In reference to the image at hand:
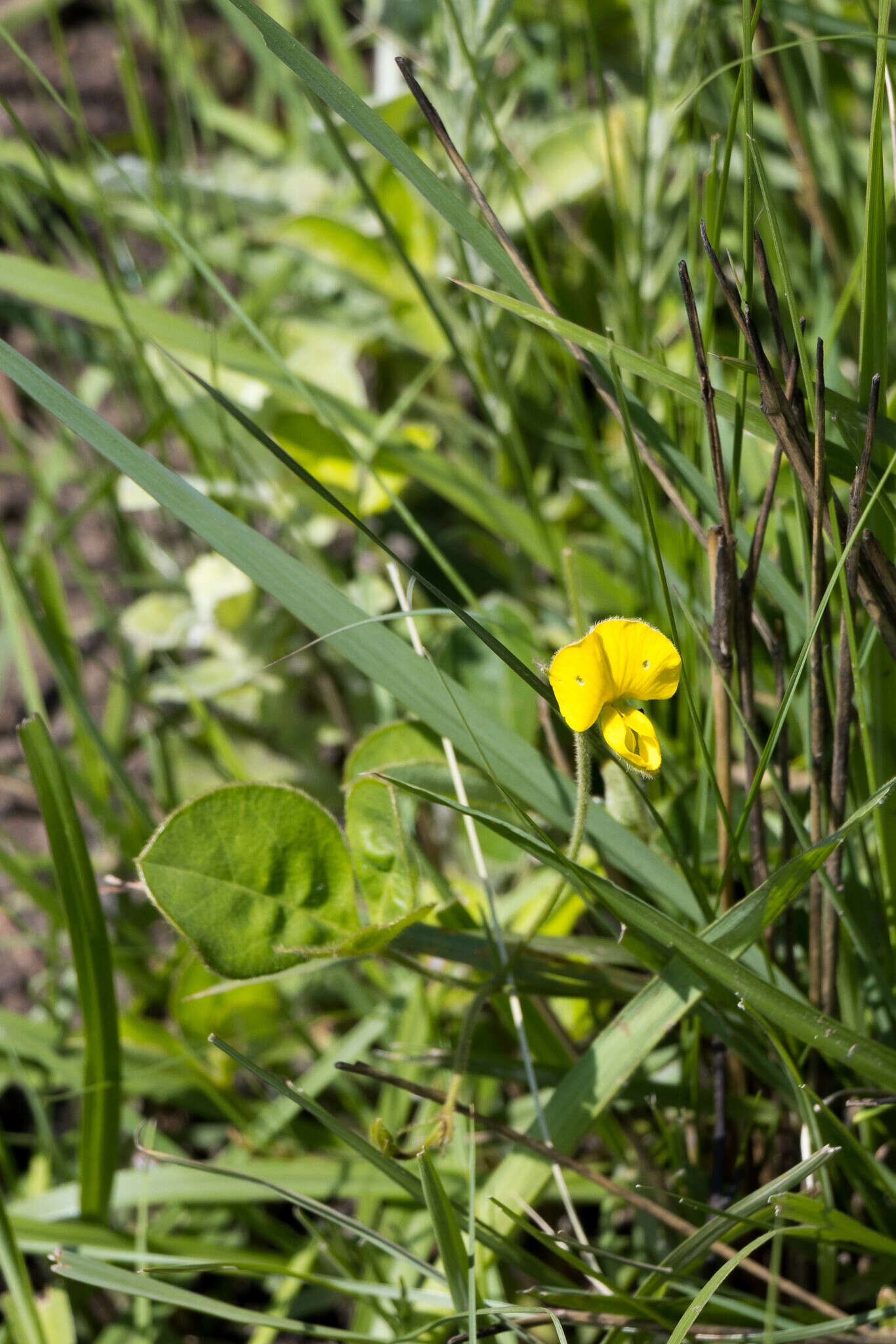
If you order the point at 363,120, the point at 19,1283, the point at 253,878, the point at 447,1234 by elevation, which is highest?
the point at 363,120

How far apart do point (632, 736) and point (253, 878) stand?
271 millimetres

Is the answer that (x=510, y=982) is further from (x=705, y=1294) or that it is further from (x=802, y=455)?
(x=802, y=455)

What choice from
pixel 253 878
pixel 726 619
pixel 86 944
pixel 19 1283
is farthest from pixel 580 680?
pixel 19 1283

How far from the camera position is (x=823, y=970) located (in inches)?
27.1

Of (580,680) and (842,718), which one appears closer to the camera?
(580,680)

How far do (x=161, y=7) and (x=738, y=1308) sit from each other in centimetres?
219

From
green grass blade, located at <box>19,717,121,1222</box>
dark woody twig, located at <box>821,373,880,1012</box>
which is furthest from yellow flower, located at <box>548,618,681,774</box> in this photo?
green grass blade, located at <box>19,717,121,1222</box>

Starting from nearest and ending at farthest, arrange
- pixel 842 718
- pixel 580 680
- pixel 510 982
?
pixel 580 680
pixel 842 718
pixel 510 982

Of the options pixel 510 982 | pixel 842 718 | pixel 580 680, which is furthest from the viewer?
pixel 510 982

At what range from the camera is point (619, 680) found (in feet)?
1.71

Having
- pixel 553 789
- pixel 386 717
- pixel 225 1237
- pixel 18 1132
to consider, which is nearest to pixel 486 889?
pixel 553 789

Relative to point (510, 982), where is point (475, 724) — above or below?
above

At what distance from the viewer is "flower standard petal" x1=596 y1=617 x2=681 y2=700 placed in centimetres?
50

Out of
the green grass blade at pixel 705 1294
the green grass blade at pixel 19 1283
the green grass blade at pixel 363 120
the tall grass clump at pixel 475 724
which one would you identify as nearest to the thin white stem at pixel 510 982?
the tall grass clump at pixel 475 724
